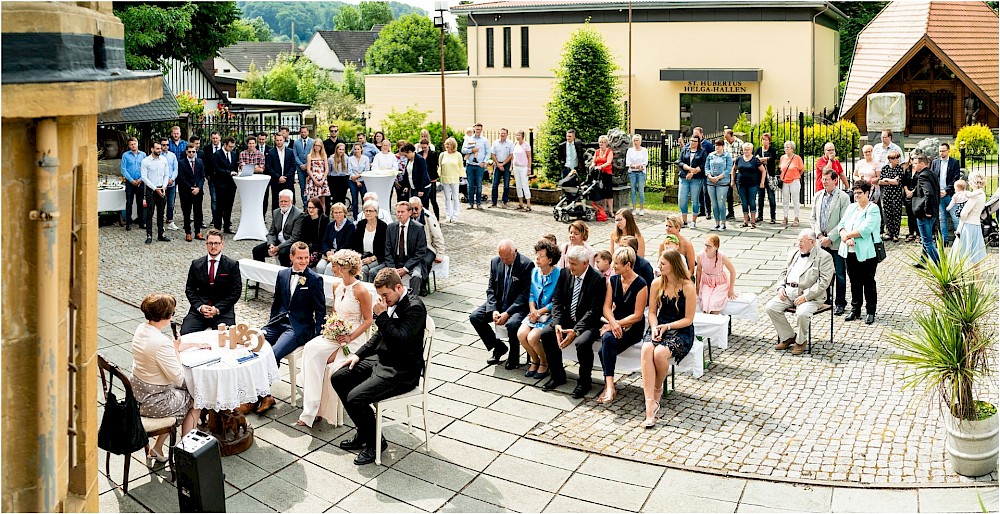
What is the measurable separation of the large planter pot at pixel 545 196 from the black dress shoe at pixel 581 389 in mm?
11987

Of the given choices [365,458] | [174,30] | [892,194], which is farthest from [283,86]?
[365,458]

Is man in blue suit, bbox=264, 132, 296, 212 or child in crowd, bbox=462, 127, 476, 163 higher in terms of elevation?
child in crowd, bbox=462, 127, 476, 163

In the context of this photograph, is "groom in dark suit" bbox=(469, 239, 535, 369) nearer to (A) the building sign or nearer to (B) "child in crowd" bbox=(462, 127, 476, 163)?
(B) "child in crowd" bbox=(462, 127, 476, 163)

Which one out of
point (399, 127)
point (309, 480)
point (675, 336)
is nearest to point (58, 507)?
point (309, 480)

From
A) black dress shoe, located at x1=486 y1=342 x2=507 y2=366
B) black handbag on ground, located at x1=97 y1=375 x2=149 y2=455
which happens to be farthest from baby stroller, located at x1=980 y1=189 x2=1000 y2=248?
black handbag on ground, located at x1=97 y1=375 x2=149 y2=455

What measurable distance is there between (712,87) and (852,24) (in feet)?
55.6

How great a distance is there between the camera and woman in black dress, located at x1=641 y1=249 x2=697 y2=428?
9070 millimetres

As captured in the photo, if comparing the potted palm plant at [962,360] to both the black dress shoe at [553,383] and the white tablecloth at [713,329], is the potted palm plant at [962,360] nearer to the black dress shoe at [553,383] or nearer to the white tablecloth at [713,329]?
the white tablecloth at [713,329]

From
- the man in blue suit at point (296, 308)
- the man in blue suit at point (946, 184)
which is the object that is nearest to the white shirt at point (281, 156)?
the man in blue suit at point (296, 308)

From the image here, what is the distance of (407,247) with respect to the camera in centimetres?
1248

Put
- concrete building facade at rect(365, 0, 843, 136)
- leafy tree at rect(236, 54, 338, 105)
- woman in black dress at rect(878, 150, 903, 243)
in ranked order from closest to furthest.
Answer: woman in black dress at rect(878, 150, 903, 243), concrete building facade at rect(365, 0, 843, 136), leafy tree at rect(236, 54, 338, 105)

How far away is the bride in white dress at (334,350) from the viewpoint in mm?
8773

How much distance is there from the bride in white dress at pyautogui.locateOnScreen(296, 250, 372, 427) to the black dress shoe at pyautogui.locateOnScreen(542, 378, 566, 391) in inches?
73.7

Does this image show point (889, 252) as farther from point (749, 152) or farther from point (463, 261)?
point (463, 261)
